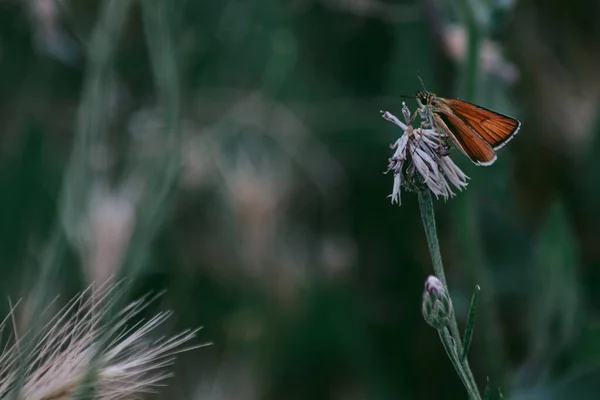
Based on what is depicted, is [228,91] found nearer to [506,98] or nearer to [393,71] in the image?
[393,71]

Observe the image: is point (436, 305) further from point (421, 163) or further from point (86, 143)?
point (86, 143)

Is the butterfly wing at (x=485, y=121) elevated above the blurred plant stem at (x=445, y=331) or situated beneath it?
elevated above

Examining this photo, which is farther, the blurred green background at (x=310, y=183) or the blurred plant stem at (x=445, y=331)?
the blurred green background at (x=310, y=183)

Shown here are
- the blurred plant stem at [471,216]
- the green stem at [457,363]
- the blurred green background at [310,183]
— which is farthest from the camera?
the blurred green background at [310,183]

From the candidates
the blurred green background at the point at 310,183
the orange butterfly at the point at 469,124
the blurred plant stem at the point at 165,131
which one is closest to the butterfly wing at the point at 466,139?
the orange butterfly at the point at 469,124

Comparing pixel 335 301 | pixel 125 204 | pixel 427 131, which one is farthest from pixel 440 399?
pixel 427 131

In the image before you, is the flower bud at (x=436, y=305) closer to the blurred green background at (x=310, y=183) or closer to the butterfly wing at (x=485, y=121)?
the butterfly wing at (x=485, y=121)

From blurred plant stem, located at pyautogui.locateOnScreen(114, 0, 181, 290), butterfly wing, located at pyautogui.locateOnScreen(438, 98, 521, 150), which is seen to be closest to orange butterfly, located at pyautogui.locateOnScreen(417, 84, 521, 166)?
butterfly wing, located at pyautogui.locateOnScreen(438, 98, 521, 150)

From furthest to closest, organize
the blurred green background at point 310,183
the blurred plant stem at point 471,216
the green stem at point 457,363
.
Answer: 1. the blurred green background at point 310,183
2. the blurred plant stem at point 471,216
3. the green stem at point 457,363

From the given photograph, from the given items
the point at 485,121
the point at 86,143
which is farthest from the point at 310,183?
the point at 485,121
